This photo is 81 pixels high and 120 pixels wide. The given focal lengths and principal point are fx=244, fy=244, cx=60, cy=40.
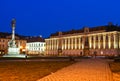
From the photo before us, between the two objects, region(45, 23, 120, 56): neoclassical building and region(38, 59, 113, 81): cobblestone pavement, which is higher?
region(45, 23, 120, 56): neoclassical building

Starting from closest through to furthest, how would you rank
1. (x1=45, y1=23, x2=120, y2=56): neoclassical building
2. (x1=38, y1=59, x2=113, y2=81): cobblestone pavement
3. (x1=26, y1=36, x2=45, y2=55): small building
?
(x1=38, y1=59, x2=113, y2=81): cobblestone pavement
(x1=45, y1=23, x2=120, y2=56): neoclassical building
(x1=26, y1=36, x2=45, y2=55): small building

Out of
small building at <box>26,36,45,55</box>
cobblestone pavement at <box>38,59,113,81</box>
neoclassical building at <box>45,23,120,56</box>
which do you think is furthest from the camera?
small building at <box>26,36,45,55</box>

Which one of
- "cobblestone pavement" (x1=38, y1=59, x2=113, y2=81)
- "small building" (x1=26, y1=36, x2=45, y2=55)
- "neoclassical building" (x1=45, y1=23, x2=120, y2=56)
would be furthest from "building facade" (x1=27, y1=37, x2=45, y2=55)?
"cobblestone pavement" (x1=38, y1=59, x2=113, y2=81)

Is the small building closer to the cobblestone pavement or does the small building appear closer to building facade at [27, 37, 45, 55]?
building facade at [27, 37, 45, 55]

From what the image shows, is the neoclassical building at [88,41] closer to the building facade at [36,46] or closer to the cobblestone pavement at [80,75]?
the building facade at [36,46]

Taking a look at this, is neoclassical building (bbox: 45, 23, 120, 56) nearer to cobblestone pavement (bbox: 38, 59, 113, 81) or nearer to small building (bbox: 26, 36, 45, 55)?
small building (bbox: 26, 36, 45, 55)

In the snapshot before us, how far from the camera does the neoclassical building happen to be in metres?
111

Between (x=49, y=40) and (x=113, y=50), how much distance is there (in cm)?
5615

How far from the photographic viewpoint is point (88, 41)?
125 metres

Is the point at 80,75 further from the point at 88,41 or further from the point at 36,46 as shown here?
the point at 36,46

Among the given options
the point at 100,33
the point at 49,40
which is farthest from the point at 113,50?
the point at 49,40

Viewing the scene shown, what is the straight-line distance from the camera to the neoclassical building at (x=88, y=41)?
110562mm

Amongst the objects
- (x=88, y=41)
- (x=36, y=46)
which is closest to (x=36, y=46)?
(x=36, y=46)

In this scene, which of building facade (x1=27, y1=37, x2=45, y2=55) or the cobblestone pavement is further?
building facade (x1=27, y1=37, x2=45, y2=55)
